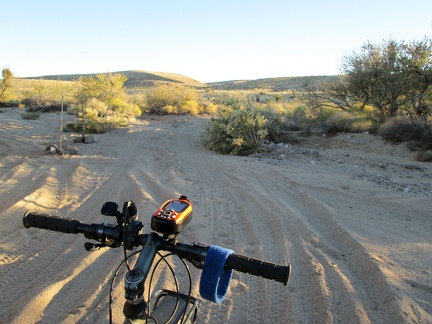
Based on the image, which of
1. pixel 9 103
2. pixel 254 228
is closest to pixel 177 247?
pixel 254 228

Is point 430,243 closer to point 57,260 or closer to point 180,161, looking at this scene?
point 57,260

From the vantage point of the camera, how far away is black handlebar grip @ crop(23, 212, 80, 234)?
5.13 feet

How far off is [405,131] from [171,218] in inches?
489

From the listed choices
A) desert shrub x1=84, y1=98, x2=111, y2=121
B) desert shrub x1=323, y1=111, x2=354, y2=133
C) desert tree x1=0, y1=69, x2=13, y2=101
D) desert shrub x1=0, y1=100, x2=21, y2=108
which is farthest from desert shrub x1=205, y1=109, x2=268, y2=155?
desert tree x1=0, y1=69, x2=13, y2=101

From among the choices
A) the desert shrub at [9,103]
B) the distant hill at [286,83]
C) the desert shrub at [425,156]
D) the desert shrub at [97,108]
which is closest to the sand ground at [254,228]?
the desert shrub at [425,156]

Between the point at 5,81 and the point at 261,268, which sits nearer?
the point at 261,268

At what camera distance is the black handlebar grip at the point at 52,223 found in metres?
1.56

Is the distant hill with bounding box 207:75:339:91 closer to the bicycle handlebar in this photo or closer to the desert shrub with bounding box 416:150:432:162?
the desert shrub with bounding box 416:150:432:162

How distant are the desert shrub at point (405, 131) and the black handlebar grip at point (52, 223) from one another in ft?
39.9

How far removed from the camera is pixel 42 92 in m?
27.7

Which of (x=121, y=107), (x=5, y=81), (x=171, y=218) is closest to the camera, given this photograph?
(x=171, y=218)

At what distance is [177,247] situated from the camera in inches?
57.0

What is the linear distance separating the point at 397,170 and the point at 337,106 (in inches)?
335

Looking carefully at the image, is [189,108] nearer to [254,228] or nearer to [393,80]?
[393,80]
